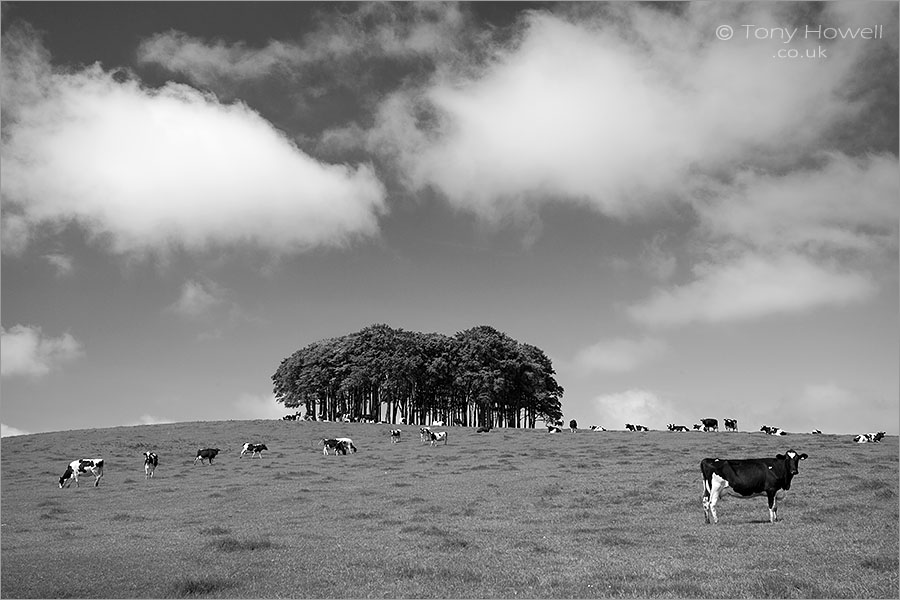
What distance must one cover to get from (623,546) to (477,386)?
77178 millimetres

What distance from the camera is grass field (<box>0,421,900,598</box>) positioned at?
15.1 m

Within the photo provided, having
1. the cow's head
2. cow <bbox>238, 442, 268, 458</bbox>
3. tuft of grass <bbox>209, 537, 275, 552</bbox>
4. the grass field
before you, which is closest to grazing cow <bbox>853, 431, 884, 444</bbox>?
the grass field

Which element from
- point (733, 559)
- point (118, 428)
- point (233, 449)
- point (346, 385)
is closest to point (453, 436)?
point (233, 449)

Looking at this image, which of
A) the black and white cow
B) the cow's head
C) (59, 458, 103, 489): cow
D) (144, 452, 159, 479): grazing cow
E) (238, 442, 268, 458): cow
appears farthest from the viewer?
the black and white cow

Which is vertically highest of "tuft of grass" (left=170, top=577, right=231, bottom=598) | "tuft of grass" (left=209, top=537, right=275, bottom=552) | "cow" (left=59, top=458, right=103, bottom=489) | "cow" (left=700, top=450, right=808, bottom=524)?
"cow" (left=700, top=450, right=808, bottom=524)

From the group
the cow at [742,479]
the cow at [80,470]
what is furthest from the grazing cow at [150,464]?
the cow at [742,479]

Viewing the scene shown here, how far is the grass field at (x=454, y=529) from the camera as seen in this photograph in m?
15.1

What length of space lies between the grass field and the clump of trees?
44084 millimetres

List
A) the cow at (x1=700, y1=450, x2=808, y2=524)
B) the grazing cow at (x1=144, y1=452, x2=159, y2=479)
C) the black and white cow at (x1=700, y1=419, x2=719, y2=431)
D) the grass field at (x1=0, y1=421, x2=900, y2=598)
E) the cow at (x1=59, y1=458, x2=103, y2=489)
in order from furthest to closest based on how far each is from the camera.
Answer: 1. the black and white cow at (x1=700, y1=419, x2=719, y2=431)
2. the grazing cow at (x1=144, y1=452, x2=159, y2=479)
3. the cow at (x1=59, y1=458, x2=103, y2=489)
4. the cow at (x1=700, y1=450, x2=808, y2=524)
5. the grass field at (x1=0, y1=421, x2=900, y2=598)

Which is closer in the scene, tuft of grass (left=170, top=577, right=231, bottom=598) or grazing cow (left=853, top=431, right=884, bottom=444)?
tuft of grass (left=170, top=577, right=231, bottom=598)

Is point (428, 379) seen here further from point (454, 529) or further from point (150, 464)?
point (454, 529)

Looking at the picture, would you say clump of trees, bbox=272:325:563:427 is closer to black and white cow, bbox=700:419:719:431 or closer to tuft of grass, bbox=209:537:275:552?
black and white cow, bbox=700:419:719:431

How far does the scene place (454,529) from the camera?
23.9 metres

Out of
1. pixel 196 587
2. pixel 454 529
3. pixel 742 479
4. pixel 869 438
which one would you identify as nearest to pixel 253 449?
pixel 454 529
